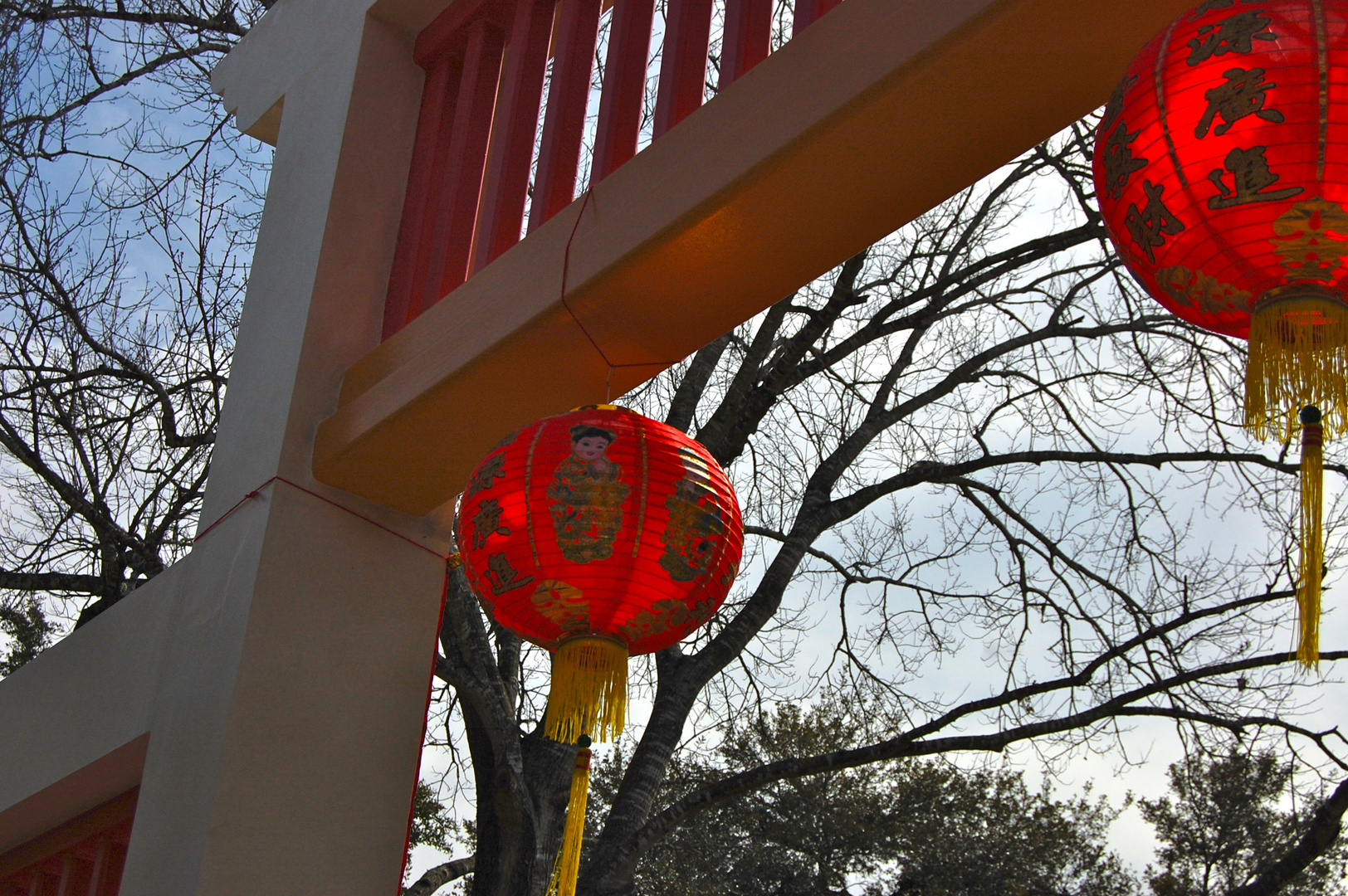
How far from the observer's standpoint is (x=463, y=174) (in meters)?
3.85

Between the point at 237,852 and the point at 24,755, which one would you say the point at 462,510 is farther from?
the point at 24,755

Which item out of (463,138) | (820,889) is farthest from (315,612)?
(820,889)

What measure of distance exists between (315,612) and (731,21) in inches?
68.4

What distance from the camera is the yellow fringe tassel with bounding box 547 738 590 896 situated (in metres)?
2.69

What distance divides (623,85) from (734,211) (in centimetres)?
74

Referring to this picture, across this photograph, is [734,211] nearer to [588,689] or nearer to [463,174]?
[588,689]

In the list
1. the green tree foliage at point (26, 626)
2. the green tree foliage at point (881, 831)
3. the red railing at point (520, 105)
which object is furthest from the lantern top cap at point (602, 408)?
the green tree foliage at point (881, 831)

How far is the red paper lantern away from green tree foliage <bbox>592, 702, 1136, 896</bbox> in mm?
8825

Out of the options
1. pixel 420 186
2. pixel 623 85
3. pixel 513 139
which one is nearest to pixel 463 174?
pixel 420 186

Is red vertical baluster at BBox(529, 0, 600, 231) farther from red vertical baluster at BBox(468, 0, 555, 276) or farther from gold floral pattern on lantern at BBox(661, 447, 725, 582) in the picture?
Answer: gold floral pattern on lantern at BBox(661, 447, 725, 582)

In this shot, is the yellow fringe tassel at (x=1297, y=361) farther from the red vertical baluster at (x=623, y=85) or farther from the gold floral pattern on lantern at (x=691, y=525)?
the red vertical baluster at (x=623, y=85)

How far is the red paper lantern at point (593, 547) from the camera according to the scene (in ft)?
8.80

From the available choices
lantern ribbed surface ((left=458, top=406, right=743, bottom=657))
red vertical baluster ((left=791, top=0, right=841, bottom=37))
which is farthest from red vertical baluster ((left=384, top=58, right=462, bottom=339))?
red vertical baluster ((left=791, top=0, right=841, bottom=37))

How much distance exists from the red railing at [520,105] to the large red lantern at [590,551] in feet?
2.22
